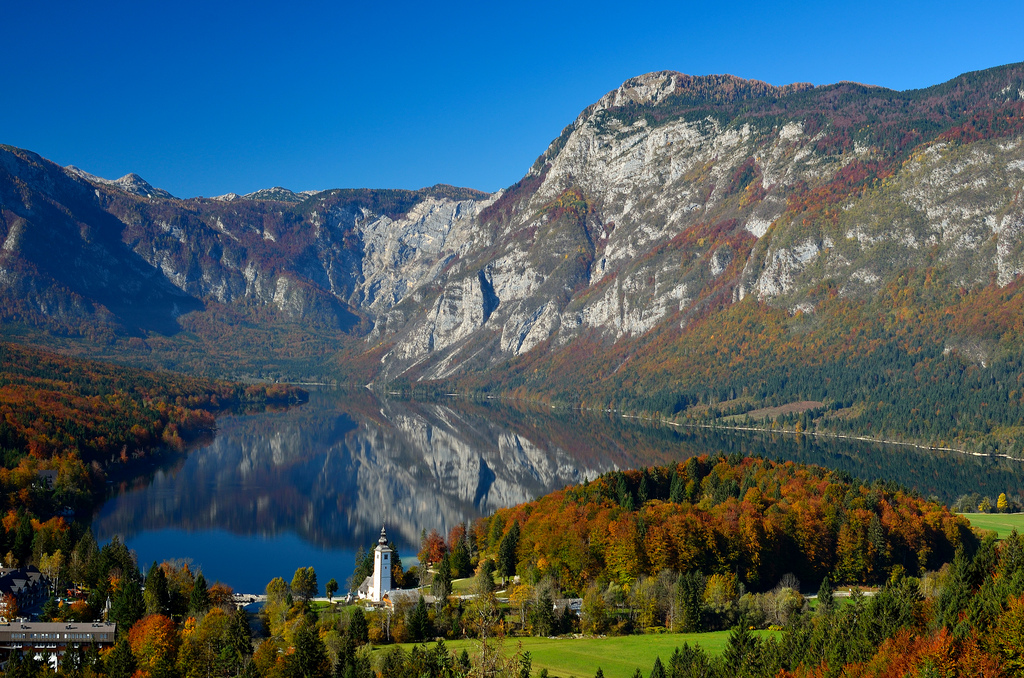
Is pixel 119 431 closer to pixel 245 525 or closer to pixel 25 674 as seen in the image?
pixel 245 525

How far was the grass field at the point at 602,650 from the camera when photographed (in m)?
48.1

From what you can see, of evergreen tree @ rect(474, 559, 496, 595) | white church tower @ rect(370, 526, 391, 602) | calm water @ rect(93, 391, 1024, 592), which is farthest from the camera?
calm water @ rect(93, 391, 1024, 592)

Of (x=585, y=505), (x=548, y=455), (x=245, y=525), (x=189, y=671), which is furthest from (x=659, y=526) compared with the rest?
(x=548, y=455)

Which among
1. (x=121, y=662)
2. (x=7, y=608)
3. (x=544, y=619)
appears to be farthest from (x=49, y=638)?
(x=544, y=619)

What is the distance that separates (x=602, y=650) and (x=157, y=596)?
27383 mm

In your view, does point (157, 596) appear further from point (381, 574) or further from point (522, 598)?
point (522, 598)

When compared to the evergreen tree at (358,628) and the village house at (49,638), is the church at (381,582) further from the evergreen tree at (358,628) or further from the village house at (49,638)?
the village house at (49,638)

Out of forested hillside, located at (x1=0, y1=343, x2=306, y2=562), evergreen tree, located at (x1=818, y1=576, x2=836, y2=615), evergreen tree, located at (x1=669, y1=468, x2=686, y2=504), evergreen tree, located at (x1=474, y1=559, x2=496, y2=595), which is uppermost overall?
forested hillside, located at (x1=0, y1=343, x2=306, y2=562)

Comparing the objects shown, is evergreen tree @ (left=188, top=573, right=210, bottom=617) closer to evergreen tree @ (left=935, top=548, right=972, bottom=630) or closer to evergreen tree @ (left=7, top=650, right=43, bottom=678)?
evergreen tree @ (left=7, top=650, right=43, bottom=678)

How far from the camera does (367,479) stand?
132m

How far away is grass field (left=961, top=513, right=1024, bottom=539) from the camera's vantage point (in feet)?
274

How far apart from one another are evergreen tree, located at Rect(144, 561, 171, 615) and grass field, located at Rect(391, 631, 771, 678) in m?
16.3

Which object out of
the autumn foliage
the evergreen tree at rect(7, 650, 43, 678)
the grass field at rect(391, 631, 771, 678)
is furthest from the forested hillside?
the grass field at rect(391, 631, 771, 678)

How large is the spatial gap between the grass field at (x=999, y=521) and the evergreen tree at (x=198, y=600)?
6451 cm
